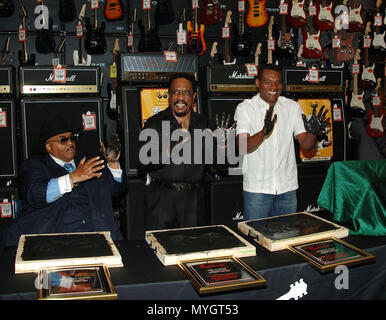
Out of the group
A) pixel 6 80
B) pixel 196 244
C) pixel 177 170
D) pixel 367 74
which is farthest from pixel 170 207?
pixel 367 74

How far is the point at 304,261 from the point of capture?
168cm

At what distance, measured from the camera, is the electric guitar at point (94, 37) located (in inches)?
203

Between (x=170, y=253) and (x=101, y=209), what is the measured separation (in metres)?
1.03

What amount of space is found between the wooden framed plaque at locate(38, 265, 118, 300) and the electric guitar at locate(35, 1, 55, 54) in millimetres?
4274

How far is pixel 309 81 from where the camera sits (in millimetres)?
4023

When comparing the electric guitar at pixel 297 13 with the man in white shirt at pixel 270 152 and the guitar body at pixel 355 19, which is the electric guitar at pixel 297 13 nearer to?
the guitar body at pixel 355 19

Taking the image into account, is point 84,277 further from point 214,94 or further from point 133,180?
point 214,94

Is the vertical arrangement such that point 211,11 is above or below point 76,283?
above

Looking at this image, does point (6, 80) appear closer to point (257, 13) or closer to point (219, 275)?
point (219, 275)

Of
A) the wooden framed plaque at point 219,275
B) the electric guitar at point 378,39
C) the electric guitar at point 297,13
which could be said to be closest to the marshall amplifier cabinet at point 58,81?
the wooden framed plaque at point 219,275

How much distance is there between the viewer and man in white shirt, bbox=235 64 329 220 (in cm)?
268

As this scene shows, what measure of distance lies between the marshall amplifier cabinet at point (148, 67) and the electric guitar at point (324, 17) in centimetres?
278

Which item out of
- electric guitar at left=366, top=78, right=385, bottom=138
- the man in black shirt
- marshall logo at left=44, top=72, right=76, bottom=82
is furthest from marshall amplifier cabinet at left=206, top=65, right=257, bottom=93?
electric guitar at left=366, top=78, right=385, bottom=138

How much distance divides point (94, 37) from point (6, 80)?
6.33 feet
